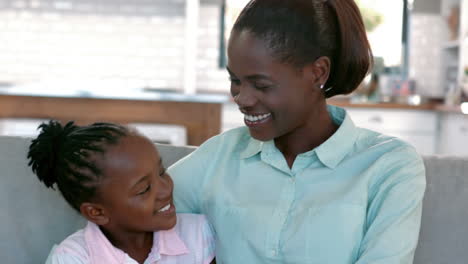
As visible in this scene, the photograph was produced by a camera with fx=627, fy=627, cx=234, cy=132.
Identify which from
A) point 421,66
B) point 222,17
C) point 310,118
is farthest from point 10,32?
point 310,118

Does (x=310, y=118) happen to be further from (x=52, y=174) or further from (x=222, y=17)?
(x=222, y=17)

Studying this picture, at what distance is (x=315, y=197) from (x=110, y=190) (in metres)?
0.41

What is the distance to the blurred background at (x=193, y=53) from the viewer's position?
4.75 metres

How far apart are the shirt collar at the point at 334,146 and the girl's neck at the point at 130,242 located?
11.2 inches

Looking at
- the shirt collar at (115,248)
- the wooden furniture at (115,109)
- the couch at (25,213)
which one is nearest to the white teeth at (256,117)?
the shirt collar at (115,248)

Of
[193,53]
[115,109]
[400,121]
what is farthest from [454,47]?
[115,109]

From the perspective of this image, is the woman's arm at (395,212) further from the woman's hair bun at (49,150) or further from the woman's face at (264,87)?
the woman's hair bun at (49,150)

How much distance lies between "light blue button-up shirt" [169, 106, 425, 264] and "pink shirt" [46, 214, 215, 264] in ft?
0.13

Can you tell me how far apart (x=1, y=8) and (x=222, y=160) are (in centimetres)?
438

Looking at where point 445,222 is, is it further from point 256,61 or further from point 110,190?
point 110,190

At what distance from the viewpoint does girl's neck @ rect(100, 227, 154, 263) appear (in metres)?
1.33

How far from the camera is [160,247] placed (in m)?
1.33

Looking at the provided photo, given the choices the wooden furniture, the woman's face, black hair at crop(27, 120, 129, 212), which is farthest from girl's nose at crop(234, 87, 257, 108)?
the wooden furniture

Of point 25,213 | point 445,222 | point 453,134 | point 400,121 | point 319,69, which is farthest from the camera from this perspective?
point 400,121
